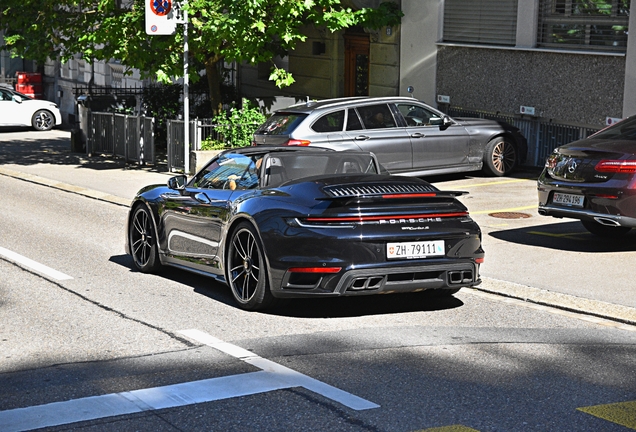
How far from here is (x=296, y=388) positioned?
6.25 m

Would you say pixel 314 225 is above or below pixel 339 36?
below

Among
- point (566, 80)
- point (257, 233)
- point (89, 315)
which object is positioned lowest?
point (89, 315)

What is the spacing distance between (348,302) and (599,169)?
3698 millimetres

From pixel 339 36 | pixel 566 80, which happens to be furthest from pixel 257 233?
pixel 339 36

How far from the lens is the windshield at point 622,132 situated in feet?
38.6

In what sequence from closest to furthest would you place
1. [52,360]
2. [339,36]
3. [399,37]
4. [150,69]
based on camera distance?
[52,360] → [150,69] → [399,37] → [339,36]

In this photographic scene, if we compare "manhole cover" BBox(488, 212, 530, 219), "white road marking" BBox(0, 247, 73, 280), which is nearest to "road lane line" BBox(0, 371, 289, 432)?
"white road marking" BBox(0, 247, 73, 280)

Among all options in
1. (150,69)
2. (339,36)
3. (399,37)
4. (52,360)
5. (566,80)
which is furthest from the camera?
(339,36)

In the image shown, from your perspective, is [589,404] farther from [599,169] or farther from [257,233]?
[599,169]

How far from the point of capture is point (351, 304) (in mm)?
9023

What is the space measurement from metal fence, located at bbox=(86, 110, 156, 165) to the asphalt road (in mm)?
9886

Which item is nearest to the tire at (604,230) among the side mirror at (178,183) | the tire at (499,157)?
the side mirror at (178,183)

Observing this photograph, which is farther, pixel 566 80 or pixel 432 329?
pixel 566 80

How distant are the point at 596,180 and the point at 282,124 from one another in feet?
21.2
